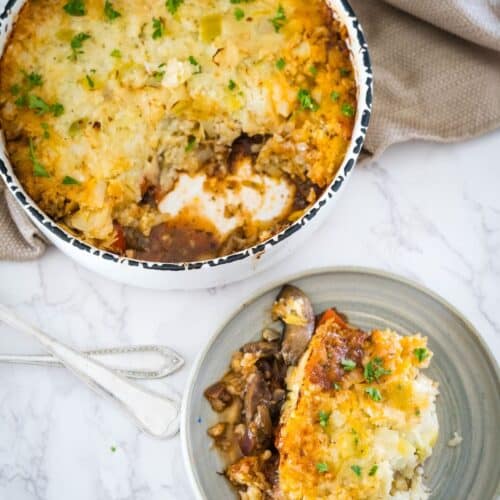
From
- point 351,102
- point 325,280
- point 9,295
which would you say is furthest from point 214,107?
point 9,295

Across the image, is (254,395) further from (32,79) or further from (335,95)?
(32,79)

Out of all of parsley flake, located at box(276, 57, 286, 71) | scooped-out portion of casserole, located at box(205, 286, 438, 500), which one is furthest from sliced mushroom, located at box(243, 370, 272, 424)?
parsley flake, located at box(276, 57, 286, 71)

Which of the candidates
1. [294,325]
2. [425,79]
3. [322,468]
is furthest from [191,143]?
[322,468]

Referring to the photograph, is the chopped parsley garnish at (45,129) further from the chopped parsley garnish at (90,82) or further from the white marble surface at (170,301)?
the white marble surface at (170,301)

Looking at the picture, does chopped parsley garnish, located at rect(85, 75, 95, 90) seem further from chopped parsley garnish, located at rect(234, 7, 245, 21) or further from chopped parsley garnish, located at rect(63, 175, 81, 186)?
chopped parsley garnish, located at rect(234, 7, 245, 21)

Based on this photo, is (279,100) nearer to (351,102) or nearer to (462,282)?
(351,102)

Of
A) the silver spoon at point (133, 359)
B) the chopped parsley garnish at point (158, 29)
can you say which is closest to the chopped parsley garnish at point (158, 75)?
the chopped parsley garnish at point (158, 29)

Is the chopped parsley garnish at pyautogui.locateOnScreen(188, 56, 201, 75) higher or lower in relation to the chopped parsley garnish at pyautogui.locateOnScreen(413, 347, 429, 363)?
higher
